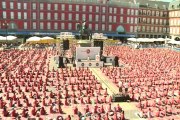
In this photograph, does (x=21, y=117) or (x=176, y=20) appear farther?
(x=176, y=20)

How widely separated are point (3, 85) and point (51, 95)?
22.4 feet

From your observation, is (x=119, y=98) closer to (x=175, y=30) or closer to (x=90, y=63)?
(x=90, y=63)

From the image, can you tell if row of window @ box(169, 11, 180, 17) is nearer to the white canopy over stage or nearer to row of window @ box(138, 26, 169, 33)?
row of window @ box(138, 26, 169, 33)

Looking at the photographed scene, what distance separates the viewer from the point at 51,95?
91.0ft

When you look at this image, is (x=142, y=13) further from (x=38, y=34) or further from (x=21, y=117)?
(x=21, y=117)

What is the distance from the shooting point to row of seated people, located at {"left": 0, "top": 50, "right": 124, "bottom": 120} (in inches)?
910

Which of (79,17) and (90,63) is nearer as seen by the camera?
(90,63)

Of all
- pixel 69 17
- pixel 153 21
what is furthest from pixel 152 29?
pixel 69 17

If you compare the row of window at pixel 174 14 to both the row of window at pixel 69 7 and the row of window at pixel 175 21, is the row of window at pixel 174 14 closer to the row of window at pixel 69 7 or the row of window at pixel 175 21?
the row of window at pixel 175 21

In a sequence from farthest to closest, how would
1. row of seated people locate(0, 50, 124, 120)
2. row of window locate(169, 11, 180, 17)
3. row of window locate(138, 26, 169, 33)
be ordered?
row of window locate(138, 26, 169, 33) → row of window locate(169, 11, 180, 17) → row of seated people locate(0, 50, 124, 120)

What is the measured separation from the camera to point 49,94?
2823 cm

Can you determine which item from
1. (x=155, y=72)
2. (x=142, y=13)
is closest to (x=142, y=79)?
(x=155, y=72)

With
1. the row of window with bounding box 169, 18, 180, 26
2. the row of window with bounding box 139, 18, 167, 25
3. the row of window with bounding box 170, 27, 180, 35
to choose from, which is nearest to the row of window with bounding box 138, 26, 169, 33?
the row of window with bounding box 139, 18, 167, 25

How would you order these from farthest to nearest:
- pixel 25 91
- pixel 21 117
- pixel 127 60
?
pixel 127 60
pixel 25 91
pixel 21 117
